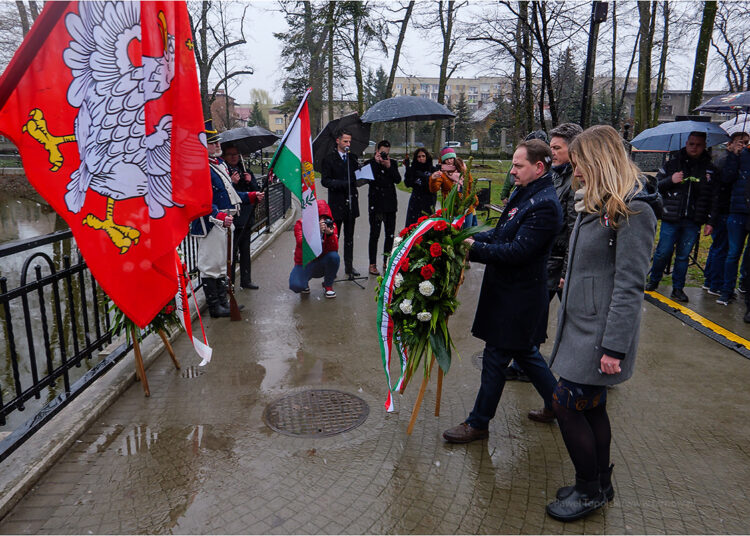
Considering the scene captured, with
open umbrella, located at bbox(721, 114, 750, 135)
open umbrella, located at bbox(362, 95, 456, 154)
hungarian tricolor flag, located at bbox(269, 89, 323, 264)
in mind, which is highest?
open umbrella, located at bbox(362, 95, 456, 154)

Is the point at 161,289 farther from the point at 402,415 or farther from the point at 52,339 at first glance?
the point at 52,339

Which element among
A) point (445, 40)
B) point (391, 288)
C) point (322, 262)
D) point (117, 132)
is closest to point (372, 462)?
point (391, 288)

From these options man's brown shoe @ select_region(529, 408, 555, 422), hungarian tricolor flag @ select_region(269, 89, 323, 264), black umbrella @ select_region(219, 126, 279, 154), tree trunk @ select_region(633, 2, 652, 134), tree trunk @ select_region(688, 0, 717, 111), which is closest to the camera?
man's brown shoe @ select_region(529, 408, 555, 422)

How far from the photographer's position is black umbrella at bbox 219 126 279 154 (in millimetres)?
6734

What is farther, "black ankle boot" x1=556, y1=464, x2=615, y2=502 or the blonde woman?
"black ankle boot" x1=556, y1=464, x2=615, y2=502

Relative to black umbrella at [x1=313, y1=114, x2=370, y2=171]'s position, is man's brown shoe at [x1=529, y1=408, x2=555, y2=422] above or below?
below

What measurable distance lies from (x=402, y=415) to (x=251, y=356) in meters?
1.72

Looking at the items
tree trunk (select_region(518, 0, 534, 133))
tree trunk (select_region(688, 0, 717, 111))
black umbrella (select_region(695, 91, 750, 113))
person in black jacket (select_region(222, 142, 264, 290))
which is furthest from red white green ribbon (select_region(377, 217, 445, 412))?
tree trunk (select_region(688, 0, 717, 111))

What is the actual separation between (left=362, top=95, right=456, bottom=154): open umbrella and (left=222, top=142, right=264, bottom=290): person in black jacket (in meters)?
1.88

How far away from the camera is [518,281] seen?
132 inches

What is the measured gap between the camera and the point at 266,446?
3467 millimetres

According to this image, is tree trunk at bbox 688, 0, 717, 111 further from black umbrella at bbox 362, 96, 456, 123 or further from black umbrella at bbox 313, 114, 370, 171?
black umbrella at bbox 313, 114, 370, 171

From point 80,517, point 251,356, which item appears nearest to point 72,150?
point 80,517

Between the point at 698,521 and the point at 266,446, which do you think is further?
the point at 266,446
